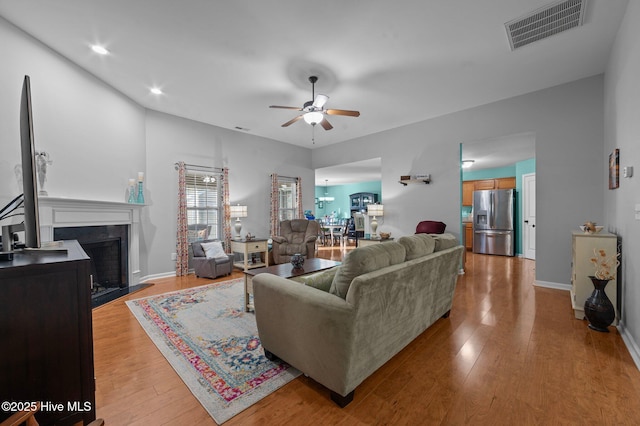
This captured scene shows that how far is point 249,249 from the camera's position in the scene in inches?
217

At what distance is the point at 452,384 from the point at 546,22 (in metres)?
3.45

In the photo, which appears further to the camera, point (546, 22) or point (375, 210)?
point (375, 210)

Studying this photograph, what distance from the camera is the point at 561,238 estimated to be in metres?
4.02

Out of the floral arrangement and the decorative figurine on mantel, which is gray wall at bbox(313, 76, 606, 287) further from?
the decorative figurine on mantel

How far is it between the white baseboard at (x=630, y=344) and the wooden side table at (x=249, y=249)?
5088 millimetres

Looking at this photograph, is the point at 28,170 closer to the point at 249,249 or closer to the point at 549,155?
the point at 249,249

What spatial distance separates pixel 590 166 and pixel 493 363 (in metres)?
3.50

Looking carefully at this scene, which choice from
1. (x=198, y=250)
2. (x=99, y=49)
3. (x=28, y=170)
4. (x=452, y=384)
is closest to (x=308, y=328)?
(x=452, y=384)

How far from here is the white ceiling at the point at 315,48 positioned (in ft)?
8.09

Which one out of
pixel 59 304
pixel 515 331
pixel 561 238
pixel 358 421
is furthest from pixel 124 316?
pixel 561 238

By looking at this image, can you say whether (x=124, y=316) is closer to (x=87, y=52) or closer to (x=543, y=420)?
(x=87, y=52)

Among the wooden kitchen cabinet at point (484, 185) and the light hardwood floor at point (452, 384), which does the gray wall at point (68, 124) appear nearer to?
the light hardwood floor at point (452, 384)

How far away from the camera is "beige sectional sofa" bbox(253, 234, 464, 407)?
1.59 metres

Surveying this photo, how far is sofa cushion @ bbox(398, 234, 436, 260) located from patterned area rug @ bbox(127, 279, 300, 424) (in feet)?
4.25
